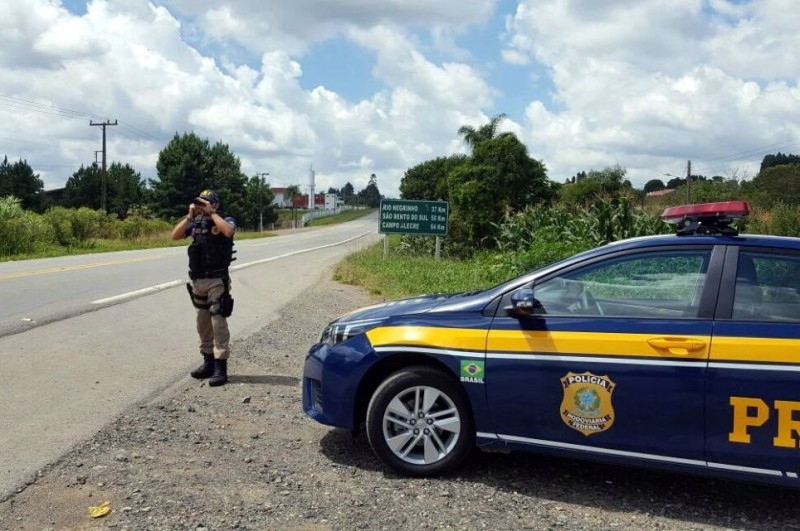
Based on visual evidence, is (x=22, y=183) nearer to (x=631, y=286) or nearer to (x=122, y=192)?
(x=122, y=192)

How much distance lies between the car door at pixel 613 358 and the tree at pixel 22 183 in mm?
82235

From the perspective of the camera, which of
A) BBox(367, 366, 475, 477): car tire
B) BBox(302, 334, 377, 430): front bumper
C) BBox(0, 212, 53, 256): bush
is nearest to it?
BBox(367, 366, 475, 477): car tire

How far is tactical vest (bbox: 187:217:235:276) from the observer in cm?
650

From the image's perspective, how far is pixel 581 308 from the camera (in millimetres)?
4262

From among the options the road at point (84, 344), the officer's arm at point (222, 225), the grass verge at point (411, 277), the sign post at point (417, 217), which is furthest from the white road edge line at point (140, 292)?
the sign post at point (417, 217)

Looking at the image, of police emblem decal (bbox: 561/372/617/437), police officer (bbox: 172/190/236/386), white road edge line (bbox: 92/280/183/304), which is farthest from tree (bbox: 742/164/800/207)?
police emblem decal (bbox: 561/372/617/437)

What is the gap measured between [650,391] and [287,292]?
1110cm

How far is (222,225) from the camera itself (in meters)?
6.43

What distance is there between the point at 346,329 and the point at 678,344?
206 centimetres

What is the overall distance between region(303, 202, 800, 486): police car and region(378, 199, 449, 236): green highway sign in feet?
61.0

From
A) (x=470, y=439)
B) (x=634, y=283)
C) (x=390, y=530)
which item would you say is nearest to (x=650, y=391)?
(x=634, y=283)

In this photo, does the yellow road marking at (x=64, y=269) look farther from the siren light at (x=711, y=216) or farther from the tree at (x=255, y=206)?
the tree at (x=255, y=206)

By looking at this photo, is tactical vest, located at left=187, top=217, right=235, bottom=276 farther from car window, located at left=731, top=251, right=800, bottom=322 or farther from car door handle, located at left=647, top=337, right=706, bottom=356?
car window, located at left=731, top=251, right=800, bottom=322

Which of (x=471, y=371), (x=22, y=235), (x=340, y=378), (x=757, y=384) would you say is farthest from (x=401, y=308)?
(x=22, y=235)
